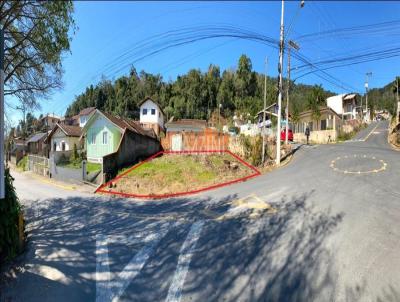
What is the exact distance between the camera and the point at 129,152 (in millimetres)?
23562

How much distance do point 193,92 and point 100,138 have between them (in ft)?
148

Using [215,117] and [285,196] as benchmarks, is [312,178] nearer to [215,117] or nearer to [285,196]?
[285,196]

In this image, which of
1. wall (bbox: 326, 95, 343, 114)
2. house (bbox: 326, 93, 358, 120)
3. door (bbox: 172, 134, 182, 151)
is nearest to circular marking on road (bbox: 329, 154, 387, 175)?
door (bbox: 172, 134, 182, 151)

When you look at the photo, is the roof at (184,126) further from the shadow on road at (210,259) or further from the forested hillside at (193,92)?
the shadow on road at (210,259)

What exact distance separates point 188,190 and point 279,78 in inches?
345

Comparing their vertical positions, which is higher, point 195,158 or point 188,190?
point 195,158

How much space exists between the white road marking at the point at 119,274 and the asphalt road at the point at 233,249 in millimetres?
26

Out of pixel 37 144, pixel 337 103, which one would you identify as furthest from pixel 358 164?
pixel 37 144

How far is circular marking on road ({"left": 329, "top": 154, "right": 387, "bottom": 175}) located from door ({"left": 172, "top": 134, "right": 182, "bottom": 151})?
524 inches

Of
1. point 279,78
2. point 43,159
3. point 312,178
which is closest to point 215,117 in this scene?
point 43,159

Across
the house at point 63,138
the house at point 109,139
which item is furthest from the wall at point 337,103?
the house at point 63,138

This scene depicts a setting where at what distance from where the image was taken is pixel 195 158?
21219mm

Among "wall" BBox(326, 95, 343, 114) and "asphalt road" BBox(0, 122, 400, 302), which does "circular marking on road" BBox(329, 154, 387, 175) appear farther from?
"wall" BBox(326, 95, 343, 114)

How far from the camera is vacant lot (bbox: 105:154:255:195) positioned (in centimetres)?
1681
